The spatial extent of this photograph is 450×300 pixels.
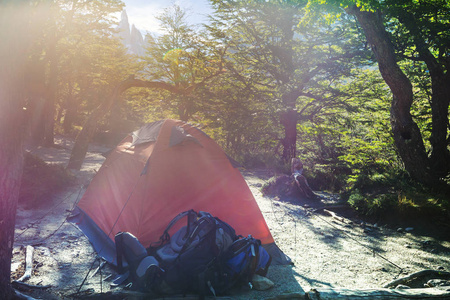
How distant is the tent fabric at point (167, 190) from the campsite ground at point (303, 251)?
484 millimetres

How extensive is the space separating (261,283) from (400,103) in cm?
616

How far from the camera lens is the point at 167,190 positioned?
4.91 metres

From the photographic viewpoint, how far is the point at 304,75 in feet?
46.9

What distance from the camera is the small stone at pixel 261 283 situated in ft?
12.5

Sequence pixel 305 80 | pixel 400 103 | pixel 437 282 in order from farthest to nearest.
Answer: pixel 305 80 < pixel 400 103 < pixel 437 282

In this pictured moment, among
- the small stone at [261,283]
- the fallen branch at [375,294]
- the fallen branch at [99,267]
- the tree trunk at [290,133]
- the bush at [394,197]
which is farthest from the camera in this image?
the tree trunk at [290,133]

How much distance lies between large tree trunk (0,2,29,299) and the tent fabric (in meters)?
1.94

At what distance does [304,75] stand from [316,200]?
7.23 m

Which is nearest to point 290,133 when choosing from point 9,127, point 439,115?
point 439,115

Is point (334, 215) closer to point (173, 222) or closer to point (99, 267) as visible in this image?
point (173, 222)

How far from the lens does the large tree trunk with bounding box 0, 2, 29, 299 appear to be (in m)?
2.67

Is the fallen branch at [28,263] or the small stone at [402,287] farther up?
the small stone at [402,287]

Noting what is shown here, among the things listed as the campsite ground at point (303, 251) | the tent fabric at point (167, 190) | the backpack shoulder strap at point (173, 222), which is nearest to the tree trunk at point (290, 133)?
the campsite ground at point (303, 251)

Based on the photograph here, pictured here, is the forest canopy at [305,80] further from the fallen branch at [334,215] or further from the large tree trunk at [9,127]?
the large tree trunk at [9,127]
